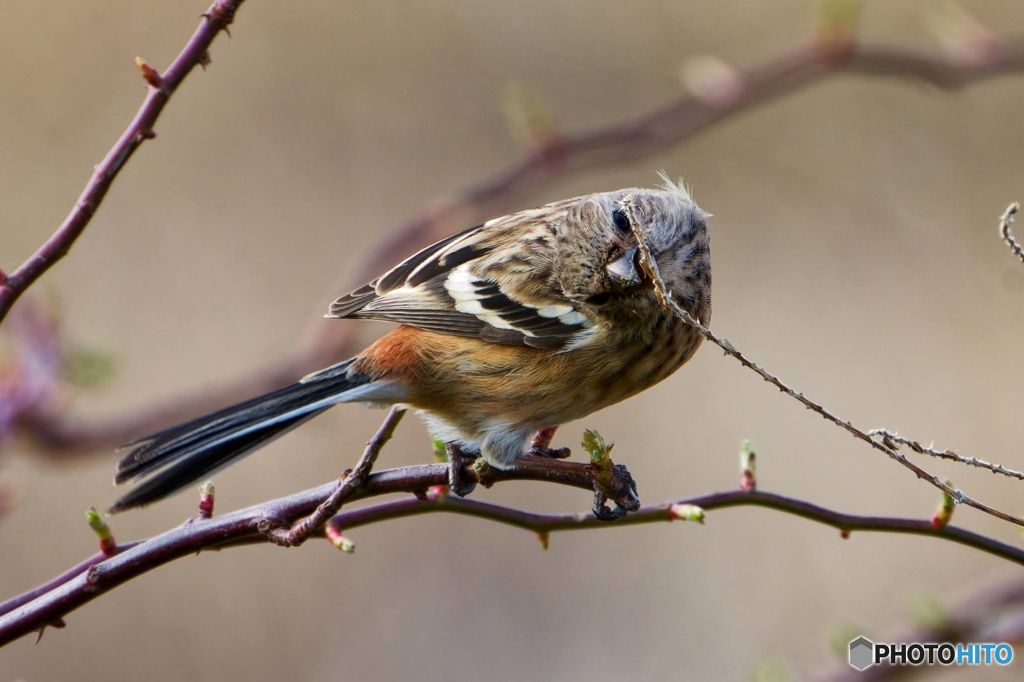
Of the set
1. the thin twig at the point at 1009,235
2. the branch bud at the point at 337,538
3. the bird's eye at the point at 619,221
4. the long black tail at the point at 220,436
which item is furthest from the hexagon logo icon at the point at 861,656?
the long black tail at the point at 220,436

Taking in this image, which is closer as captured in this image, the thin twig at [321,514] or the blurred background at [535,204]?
the thin twig at [321,514]

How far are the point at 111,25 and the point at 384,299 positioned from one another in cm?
585

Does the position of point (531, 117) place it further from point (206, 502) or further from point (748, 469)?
point (206, 502)

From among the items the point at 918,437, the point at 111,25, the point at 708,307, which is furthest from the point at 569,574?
the point at 111,25

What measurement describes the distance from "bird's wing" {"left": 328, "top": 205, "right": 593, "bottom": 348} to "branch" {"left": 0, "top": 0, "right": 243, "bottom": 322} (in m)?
1.74

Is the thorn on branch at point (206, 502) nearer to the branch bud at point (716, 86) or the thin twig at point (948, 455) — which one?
the thin twig at point (948, 455)

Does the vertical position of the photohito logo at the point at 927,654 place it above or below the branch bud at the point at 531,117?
below

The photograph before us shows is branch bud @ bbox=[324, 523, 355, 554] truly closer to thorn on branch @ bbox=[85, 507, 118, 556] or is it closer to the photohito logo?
thorn on branch @ bbox=[85, 507, 118, 556]

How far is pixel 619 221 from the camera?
12.4ft

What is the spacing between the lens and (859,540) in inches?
292

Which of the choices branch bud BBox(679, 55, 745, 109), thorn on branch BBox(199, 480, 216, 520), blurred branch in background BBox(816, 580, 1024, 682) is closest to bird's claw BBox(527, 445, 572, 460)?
blurred branch in background BBox(816, 580, 1024, 682)

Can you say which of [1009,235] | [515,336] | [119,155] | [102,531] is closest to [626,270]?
[515,336]

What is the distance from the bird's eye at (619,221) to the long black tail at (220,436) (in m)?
1.19

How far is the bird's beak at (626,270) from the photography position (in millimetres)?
3629
